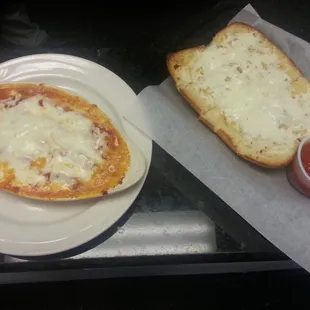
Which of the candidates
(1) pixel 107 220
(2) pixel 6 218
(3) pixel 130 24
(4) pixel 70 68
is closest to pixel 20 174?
(2) pixel 6 218

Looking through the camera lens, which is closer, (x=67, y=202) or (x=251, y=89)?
(x=67, y=202)

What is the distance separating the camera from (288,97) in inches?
52.8

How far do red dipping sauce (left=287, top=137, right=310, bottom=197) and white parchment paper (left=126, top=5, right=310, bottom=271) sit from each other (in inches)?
0.8

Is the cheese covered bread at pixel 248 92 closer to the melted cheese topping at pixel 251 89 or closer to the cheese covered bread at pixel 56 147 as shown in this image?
the melted cheese topping at pixel 251 89

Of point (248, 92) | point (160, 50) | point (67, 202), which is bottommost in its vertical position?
point (67, 202)

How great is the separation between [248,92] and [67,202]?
0.51m

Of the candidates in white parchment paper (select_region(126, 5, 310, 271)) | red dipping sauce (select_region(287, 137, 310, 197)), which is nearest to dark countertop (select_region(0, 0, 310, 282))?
white parchment paper (select_region(126, 5, 310, 271))

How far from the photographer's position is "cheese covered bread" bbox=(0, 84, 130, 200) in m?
1.17

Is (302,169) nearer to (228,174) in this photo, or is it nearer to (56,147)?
(228,174)

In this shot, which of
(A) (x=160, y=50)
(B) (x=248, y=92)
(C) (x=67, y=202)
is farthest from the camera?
(A) (x=160, y=50)

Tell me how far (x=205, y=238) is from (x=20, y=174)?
0.43m

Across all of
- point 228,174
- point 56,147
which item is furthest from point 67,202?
point 228,174

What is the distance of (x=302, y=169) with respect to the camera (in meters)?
1.23

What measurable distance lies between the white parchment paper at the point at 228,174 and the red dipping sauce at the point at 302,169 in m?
0.02
